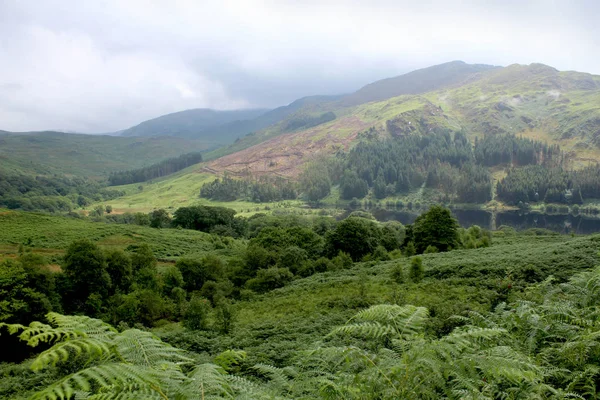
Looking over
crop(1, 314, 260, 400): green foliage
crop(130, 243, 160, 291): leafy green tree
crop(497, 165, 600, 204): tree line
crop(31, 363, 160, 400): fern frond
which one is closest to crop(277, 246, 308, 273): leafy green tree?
crop(130, 243, 160, 291): leafy green tree

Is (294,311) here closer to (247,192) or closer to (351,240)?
(351,240)

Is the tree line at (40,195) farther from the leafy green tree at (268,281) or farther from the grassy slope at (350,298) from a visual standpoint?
the grassy slope at (350,298)

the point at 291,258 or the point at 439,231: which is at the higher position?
the point at 291,258

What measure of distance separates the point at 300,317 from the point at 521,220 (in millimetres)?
136898

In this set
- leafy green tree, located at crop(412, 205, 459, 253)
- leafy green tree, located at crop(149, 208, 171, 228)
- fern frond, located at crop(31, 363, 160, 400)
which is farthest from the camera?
leafy green tree, located at crop(149, 208, 171, 228)

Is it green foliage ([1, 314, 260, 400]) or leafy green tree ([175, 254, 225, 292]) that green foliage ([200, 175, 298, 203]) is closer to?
leafy green tree ([175, 254, 225, 292])

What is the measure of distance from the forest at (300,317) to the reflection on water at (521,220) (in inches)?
3027

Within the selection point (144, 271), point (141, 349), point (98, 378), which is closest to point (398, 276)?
point (141, 349)

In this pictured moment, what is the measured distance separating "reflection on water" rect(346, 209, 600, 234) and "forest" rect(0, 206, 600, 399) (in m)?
76.9

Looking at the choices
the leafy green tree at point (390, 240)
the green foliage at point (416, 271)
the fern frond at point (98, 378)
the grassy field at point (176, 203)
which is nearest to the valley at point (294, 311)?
the fern frond at point (98, 378)

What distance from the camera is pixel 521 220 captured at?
128 m

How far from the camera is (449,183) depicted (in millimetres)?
179250

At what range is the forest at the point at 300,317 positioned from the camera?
3.57 meters

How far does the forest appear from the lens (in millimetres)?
3566
